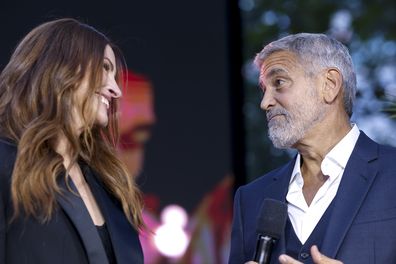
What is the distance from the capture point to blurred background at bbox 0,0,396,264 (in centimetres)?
611

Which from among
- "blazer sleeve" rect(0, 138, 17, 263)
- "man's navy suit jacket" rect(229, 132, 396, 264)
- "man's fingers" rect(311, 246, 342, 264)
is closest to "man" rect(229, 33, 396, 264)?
"man's navy suit jacket" rect(229, 132, 396, 264)

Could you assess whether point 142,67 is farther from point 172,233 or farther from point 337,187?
point 337,187

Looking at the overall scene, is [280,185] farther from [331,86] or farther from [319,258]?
[319,258]

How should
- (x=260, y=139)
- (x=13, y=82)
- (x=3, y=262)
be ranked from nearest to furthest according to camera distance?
(x=3, y=262), (x=13, y=82), (x=260, y=139)

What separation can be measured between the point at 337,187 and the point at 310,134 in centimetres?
26

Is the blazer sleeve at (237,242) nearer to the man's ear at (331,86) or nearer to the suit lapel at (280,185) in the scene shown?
the suit lapel at (280,185)

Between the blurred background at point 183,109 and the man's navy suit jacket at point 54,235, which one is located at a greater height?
the blurred background at point 183,109

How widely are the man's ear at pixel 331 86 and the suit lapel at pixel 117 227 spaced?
3.30ft

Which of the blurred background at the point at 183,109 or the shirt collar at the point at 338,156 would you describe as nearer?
the shirt collar at the point at 338,156

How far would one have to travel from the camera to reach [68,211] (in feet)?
9.72

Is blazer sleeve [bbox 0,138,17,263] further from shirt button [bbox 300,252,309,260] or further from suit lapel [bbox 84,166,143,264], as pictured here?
shirt button [bbox 300,252,309,260]

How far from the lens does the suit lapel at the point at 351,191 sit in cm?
335

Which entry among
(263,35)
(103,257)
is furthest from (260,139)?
(103,257)

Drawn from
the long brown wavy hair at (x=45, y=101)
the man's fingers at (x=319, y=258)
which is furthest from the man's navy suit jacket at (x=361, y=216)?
the long brown wavy hair at (x=45, y=101)
